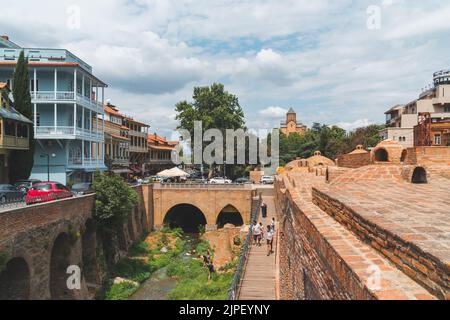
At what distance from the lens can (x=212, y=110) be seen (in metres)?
45.1

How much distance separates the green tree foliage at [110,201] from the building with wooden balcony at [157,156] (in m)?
32.4

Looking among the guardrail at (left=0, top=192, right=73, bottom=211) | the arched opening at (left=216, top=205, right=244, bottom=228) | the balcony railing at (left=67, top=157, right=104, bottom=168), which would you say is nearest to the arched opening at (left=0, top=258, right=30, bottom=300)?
the guardrail at (left=0, top=192, right=73, bottom=211)

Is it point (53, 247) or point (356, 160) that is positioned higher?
point (356, 160)

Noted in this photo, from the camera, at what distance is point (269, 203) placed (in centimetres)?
3431

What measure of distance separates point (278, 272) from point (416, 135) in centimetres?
2097

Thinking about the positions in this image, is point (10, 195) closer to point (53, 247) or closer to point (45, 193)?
point (45, 193)

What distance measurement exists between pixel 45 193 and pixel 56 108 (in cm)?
1123

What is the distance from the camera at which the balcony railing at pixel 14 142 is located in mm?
21734

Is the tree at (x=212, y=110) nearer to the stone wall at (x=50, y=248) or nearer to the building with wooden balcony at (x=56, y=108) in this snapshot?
the building with wooden balcony at (x=56, y=108)

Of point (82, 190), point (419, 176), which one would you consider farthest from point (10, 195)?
point (419, 176)

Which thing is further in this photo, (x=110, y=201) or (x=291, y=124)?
(x=291, y=124)

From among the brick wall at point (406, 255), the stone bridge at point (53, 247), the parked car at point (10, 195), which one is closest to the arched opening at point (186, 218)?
the stone bridge at point (53, 247)

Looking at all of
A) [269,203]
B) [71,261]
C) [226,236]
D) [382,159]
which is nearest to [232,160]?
[269,203]
